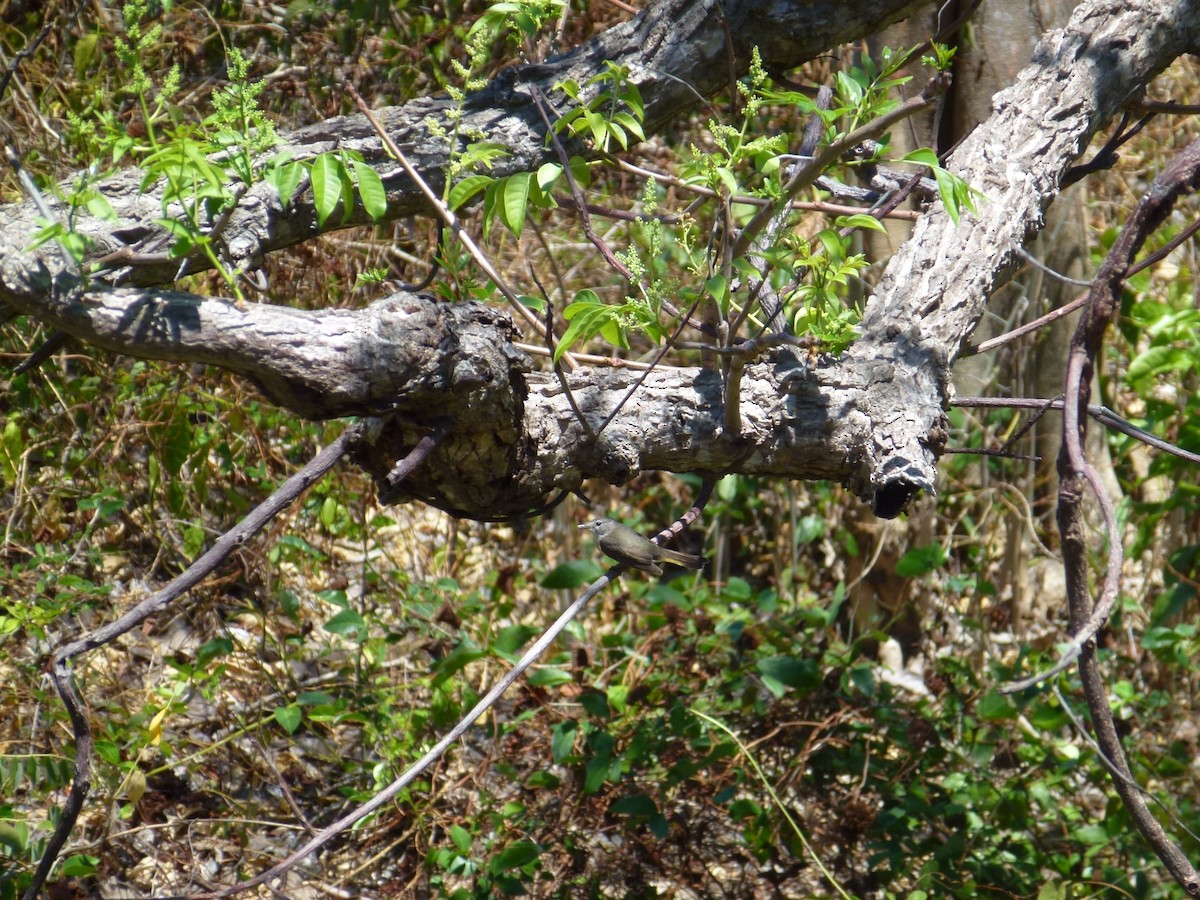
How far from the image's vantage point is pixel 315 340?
52.7 inches

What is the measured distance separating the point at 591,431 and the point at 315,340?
49 centimetres

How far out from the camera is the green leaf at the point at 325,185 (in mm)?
1478

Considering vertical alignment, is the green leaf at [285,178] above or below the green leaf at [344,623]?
above

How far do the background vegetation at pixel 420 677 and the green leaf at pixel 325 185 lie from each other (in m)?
1.67

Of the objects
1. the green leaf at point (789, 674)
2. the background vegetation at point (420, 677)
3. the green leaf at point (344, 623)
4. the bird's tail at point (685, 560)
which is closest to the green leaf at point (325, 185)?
the bird's tail at point (685, 560)

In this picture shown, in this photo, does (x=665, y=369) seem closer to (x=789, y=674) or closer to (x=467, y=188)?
(x=467, y=188)

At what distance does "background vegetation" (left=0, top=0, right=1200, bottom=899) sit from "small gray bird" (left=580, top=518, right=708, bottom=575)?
111cm

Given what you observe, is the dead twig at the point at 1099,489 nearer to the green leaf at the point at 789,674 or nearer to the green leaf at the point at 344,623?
the green leaf at the point at 789,674

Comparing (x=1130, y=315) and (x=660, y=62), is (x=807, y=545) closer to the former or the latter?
(x=1130, y=315)

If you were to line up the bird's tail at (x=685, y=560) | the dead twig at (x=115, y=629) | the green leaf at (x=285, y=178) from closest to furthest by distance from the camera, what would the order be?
the dead twig at (x=115, y=629)
the green leaf at (x=285, y=178)
the bird's tail at (x=685, y=560)

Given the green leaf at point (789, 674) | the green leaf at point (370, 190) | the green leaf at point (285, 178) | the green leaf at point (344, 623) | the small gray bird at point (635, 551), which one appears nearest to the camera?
the green leaf at point (285, 178)

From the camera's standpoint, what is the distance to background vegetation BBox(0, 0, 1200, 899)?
312cm

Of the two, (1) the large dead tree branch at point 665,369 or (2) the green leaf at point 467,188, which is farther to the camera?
(2) the green leaf at point 467,188

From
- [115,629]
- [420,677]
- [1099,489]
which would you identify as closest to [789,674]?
[420,677]
